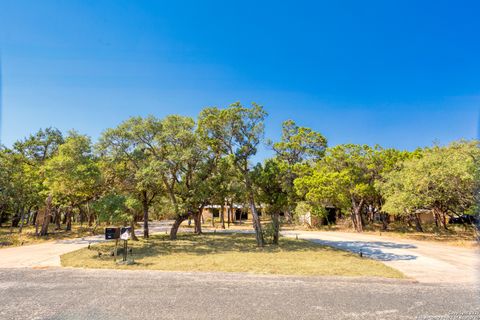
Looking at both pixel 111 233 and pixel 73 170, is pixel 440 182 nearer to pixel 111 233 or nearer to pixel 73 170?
pixel 111 233

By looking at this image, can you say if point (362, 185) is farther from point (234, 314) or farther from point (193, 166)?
point (234, 314)

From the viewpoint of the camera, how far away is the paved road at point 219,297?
18.0ft

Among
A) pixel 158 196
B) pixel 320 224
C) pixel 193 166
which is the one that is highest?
pixel 193 166

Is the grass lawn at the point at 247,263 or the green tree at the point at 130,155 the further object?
the green tree at the point at 130,155

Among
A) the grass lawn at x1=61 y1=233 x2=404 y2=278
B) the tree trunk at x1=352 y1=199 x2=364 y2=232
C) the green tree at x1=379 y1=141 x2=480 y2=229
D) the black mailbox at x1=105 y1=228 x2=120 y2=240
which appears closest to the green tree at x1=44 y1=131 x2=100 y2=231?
the grass lawn at x1=61 y1=233 x2=404 y2=278

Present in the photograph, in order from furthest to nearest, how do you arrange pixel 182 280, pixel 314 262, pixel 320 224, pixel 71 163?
pixel 320 224
pixel 71 163
pixel 314 262
pixel 182 280

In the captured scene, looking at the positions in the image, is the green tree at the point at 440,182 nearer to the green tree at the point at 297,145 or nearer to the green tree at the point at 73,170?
the green tree at the point at 297,145

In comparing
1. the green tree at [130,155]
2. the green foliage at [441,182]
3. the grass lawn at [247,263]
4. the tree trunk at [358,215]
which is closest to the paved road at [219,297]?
the grass lawn at [247,263]

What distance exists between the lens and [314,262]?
37.0 ft

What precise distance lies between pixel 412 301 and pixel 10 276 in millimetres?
12625

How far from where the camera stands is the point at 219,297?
21.3 feet

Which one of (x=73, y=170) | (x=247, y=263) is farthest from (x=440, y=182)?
(x=73, y=170)

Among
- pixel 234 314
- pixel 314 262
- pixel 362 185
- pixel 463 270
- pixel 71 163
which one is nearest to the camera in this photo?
pixel 234 314

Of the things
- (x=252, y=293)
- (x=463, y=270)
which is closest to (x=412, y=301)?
(x=252, y=293)
